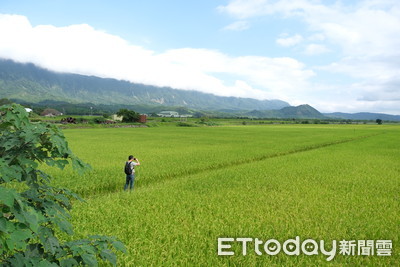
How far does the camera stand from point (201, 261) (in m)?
5.72

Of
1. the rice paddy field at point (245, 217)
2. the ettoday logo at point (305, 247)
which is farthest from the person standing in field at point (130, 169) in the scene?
the ettoday logo at point (305, 247)

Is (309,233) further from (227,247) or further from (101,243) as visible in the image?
(101,243)

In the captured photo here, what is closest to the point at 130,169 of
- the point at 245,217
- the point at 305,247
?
the point at 245,217

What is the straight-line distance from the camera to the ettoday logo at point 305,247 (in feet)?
20.4

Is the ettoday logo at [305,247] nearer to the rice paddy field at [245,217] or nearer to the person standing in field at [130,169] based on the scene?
the rice paddy field at [245,217]

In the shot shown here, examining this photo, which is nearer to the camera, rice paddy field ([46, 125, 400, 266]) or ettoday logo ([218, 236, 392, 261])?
rice paddy field ([46, 125, 400, 266])

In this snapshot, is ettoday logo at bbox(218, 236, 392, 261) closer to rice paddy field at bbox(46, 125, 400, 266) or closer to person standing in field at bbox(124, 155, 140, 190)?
rice paddy field at bbox(46, 125, 400, 266)

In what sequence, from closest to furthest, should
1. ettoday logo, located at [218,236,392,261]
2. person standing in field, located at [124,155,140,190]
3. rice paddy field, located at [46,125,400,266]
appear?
rice paddy field, located at [46,125,400,266]
ettoday logo, located at [218,236,392,261]
person standing in field, located at [124,155,140,190]

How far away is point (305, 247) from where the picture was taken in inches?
259

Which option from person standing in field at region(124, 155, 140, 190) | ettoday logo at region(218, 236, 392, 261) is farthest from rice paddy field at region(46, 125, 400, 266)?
person standing in field at region(124, 155, 140, 190)

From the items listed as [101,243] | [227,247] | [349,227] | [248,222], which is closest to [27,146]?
[101,243]

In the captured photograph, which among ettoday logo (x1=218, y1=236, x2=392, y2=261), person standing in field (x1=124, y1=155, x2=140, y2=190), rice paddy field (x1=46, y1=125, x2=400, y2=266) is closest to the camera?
rice paddy field (x1=46, y1=125, x2=400, y2=266)

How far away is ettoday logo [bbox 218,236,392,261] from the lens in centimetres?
621

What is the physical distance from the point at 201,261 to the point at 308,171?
44.4 feet
